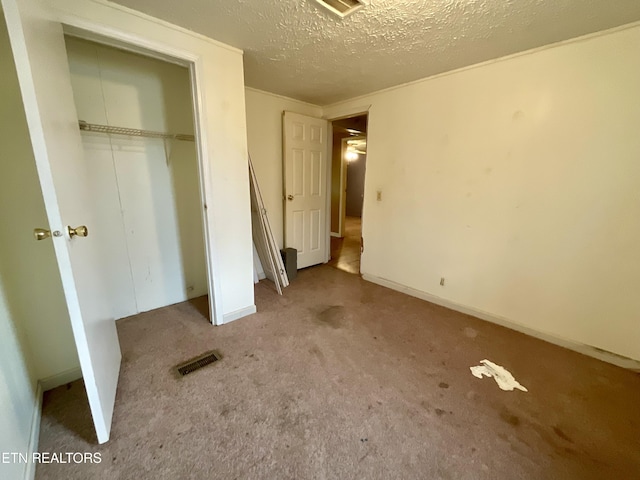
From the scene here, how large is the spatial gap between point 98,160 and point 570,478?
11.5ft

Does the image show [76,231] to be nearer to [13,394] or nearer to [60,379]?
[13,394]

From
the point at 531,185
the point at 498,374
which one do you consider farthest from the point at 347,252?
the point at 498,374

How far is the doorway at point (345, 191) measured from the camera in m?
4.34

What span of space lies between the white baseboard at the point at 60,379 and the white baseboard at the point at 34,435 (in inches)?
1.5

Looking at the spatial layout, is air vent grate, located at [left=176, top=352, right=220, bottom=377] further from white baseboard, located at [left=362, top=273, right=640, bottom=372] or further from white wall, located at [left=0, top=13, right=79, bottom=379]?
white baseboard, located at [left=362, top=273, right=640, bottom=372]

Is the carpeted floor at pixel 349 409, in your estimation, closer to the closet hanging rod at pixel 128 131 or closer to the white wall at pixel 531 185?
the white wall at pixel 531 185

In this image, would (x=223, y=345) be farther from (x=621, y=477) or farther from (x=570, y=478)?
(x=621, y=477)

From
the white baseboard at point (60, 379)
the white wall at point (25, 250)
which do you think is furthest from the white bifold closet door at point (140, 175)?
the white baseboard at point (60, 379)

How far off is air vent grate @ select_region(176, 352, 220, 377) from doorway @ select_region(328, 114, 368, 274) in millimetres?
2255

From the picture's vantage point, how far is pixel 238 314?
2467 mm

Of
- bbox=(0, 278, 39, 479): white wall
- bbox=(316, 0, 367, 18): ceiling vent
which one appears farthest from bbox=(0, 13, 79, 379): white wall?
→ bbox=(316, 0, 367, 18): ceiling vent

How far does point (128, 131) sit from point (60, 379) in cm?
184

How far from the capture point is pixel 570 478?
119 centimetres

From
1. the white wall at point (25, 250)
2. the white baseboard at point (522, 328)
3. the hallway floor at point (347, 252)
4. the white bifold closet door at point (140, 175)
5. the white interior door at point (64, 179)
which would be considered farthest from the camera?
the hallway floor at point (347, 252)
